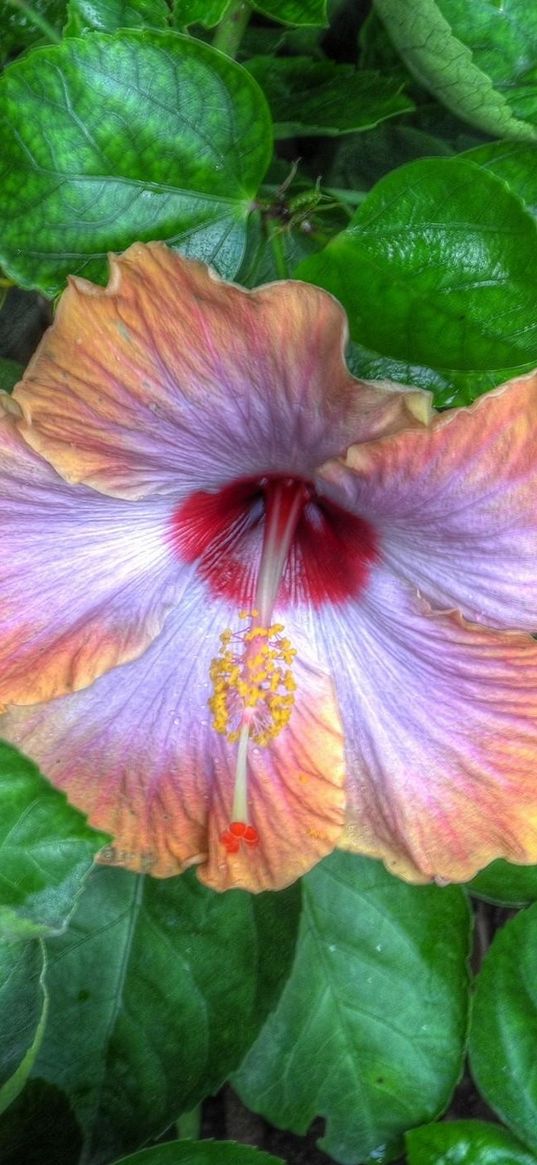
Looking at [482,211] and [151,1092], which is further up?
[482,211]

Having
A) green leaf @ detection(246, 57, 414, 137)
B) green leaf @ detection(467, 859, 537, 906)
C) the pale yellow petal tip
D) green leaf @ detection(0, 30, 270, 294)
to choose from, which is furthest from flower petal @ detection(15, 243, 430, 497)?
green leaf @ detection(467, 859, 537, 906)

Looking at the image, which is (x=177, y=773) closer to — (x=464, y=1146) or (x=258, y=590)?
(x=258, y=590)

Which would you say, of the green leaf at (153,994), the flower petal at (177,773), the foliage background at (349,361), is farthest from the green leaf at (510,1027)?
the flower petal at (177,773)

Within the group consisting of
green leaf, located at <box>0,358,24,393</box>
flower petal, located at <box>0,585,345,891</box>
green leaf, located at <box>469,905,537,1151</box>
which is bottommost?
green leaf, located at <box>469,905,537,1151</box>

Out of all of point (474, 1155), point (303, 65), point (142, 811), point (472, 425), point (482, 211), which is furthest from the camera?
point (303, 65)

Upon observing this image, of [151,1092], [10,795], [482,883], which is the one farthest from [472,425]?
[151,1092]

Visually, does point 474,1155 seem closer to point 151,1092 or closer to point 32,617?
point 151,1092

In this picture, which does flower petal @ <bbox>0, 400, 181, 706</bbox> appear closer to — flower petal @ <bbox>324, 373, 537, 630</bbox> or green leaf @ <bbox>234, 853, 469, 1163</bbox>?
flower petal @ <bbox>324, 373, 537, 630</bbox>
